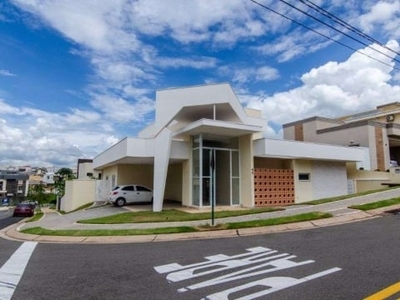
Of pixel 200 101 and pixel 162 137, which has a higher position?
pixel 200 101

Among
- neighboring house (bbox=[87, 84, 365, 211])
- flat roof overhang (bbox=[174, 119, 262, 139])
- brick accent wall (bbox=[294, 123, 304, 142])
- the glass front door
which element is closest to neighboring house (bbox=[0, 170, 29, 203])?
brick accent wall (bbox=[294, 123, 304, 142])

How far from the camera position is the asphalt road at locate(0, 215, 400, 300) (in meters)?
4.86

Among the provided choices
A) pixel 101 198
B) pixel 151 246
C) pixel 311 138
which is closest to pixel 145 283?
pixel 151 246

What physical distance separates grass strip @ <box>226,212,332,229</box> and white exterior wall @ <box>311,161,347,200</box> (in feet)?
33.9

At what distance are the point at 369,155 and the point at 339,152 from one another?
8.39m

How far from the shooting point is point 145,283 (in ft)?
17.6

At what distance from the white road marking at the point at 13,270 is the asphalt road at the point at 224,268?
0.47 feet

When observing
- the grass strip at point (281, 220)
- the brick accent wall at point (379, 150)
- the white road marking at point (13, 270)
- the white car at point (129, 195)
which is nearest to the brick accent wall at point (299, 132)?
the brick accent wall at point (379, 150)

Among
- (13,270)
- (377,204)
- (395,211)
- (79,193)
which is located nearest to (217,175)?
(377,204)

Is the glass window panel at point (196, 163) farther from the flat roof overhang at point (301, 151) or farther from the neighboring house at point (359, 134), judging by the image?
the neighboring house at point (359, 134)

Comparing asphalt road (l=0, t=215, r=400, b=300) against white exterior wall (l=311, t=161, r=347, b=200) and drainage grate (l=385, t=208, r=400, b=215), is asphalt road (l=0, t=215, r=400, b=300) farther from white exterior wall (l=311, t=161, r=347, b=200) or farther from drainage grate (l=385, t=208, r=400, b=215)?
white exterior wall (l=311, t=161, r=347, b=200)

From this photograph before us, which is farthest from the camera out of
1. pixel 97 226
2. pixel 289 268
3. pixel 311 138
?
pixel 311 138

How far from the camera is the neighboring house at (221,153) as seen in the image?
1805 centimetres

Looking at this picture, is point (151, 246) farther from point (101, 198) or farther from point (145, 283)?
point (101, 198)
